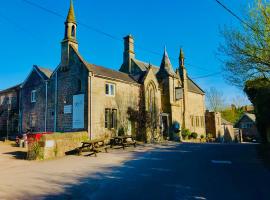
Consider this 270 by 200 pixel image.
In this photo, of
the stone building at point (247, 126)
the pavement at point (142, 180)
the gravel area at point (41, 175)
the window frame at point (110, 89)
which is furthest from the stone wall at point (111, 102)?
the stone building at point (247, 126)

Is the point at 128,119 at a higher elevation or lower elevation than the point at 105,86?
lower

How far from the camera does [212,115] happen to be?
5019cm

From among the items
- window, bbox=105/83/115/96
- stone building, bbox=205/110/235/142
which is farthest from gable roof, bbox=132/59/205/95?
window, bbox=105/83/115/96

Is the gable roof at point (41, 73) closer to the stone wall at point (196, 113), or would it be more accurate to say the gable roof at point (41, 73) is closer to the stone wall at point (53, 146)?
the stone wall at point (53, 146)

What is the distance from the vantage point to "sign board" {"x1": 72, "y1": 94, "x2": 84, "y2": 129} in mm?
25875

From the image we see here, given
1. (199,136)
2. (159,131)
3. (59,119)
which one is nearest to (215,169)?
(59,119)

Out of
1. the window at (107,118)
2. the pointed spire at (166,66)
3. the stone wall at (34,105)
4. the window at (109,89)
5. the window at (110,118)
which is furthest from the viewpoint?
the pointed spire at (166,66)

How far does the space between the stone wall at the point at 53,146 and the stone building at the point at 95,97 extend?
4.05 meters

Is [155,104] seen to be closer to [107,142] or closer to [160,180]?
[107,142]

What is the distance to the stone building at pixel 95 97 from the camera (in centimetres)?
2628

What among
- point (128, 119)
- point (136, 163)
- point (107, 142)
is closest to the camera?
point (136, 163)

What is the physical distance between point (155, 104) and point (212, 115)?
63.7ft

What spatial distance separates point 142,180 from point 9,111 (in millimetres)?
30173

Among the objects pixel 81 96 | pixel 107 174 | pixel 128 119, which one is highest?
pixel 81 96
